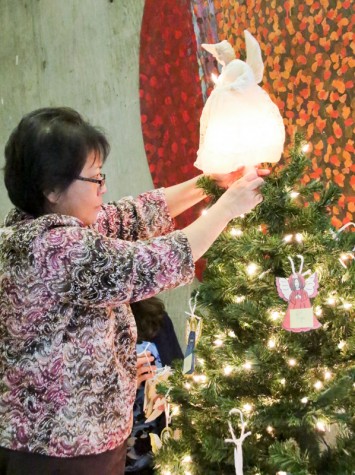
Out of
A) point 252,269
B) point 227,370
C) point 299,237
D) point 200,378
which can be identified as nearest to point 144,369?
point 200,378

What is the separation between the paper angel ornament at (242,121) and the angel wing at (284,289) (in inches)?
11.7

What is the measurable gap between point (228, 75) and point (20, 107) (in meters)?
1.93

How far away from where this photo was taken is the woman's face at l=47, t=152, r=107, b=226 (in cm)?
130

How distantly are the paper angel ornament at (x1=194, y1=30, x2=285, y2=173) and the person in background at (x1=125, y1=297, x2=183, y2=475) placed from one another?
0.70 metres

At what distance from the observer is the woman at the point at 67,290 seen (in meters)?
1.21

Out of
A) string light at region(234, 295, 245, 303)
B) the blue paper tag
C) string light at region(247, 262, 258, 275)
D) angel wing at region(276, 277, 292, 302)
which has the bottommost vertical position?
the blue paper tag

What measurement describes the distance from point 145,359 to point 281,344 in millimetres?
598

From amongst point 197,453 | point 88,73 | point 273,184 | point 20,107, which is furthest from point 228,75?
point 20,107

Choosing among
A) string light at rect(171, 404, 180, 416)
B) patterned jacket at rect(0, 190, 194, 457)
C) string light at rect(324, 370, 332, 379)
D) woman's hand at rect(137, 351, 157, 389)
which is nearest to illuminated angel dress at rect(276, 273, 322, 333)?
string light at rect(324, 370, 332, 379)

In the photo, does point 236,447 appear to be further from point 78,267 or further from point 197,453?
point 78,267

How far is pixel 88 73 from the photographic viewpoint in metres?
2.54

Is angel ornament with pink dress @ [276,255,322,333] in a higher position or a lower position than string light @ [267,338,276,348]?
higher

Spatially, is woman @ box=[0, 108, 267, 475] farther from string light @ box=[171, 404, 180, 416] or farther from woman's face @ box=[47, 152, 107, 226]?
string light @ box=[171, 404, 180, 416]

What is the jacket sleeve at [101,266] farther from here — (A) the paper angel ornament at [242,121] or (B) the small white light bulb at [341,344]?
(B) the small white light bulb at [341,344]
